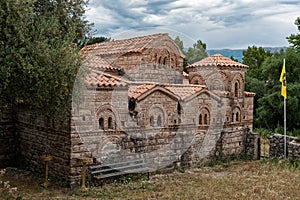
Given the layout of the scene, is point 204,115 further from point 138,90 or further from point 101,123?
point 101,123

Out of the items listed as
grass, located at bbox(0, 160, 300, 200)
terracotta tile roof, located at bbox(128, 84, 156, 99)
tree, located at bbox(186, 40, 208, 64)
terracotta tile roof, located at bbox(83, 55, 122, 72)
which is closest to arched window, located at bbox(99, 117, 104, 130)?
terracotta tile roof, located at bbox(128, 84, 156, 99)

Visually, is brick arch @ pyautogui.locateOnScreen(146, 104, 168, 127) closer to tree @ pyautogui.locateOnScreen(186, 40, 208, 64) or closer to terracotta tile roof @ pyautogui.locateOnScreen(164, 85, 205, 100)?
terracotta tile roof @ pyautogui.locateOnScreen(164, 85, 205, 100)

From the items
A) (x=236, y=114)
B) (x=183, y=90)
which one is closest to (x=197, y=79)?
(x=183, y=90)

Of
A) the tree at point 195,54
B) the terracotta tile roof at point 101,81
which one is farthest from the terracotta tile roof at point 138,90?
the tree at point 195,54

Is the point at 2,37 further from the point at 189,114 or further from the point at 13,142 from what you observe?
the point at 189,114

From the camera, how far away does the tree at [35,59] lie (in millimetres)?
6488

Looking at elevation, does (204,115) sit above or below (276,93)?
below

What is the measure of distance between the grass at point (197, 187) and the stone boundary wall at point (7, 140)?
1504 mm

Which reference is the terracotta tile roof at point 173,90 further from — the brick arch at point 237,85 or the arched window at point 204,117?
the brick arch at point 237,85

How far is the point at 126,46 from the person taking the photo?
12969 mm

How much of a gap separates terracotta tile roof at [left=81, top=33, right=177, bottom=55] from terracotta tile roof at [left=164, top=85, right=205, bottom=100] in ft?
5.68

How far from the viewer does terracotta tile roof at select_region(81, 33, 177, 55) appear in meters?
12.4

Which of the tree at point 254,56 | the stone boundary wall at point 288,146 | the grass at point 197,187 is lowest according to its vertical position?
the grass at point 197,187

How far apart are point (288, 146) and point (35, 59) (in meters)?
9.14
